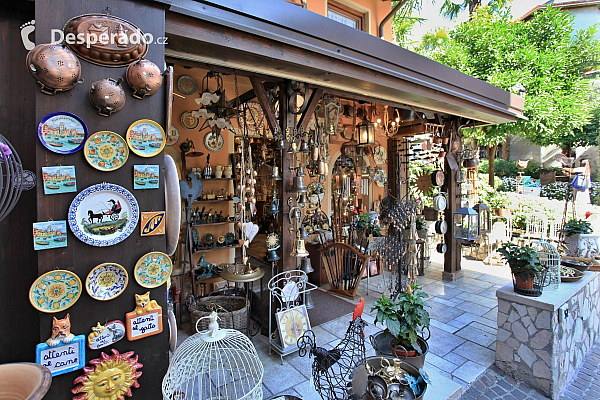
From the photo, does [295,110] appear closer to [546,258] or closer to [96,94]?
[96,94]

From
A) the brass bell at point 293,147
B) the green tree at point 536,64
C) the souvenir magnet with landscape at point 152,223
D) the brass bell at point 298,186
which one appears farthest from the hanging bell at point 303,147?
the green tree at point 536,64

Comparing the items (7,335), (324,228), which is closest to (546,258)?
(324,228)

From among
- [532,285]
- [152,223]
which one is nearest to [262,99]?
[152,223]

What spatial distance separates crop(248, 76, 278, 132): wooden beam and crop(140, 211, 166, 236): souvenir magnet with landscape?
178cm

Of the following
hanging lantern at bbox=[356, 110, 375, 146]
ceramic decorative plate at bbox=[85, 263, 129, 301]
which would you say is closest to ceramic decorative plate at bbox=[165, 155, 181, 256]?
ceramic decorative plate at bbox=[85, 263, 129, 301]

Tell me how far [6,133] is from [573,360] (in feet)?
17.3

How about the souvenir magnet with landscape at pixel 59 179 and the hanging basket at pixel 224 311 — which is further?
the hanging basket at pixel 224 311

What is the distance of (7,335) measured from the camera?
1.50m

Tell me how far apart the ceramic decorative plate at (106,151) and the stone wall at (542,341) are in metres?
3.78

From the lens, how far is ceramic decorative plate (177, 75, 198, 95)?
4.76m

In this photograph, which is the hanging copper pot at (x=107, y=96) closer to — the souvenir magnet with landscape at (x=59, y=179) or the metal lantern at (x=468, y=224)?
the souvenir magnet with landscape at (x=59, y=179)

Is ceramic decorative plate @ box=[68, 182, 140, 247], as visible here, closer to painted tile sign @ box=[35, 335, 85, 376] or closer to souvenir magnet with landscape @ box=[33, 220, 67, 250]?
souvenir magnet with landscape @ box=[33, 220, 67, 250]

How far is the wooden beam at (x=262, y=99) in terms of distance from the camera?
9.71ft

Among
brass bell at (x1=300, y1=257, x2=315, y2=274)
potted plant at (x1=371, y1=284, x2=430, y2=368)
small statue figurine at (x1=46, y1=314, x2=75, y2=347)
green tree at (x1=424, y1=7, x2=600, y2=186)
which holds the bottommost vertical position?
potted plant at (x1=371, y1=284, x2=430, y2=368)
